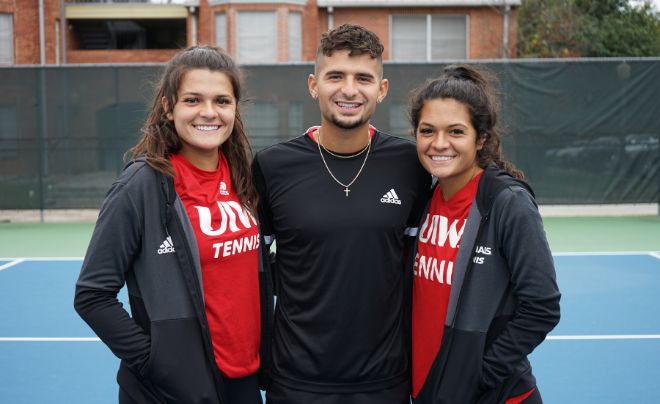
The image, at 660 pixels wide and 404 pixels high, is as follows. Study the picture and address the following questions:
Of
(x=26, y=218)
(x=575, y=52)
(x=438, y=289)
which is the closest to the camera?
(x=438, y=289)

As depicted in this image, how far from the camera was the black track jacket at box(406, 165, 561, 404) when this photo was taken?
1828 mm

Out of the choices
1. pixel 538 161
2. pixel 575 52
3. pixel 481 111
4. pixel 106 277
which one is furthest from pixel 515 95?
pixel 575 52

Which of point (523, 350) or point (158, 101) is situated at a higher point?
point (158, 101)

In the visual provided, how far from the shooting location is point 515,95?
9453 millimetres

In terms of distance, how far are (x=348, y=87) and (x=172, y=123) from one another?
0.67 m

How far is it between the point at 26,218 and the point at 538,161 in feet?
29.7

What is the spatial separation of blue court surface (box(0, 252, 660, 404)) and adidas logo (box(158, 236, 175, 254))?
2.03 metres

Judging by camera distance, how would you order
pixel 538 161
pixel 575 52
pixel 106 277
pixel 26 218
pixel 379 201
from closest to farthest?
pixel 106 277 → pixel 379 201 → pixel 538 161 → pixel 26 218 → pixel 575 52

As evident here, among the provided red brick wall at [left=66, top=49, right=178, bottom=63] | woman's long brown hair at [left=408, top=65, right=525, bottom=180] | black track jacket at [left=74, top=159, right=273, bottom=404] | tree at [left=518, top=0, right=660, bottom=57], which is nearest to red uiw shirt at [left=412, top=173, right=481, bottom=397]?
woman's long brown hair at [left=408, top=65, right=525, bottom=180]

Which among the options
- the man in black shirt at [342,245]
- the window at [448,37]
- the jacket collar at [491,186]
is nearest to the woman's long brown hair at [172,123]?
the man in black shirt at [342,245]

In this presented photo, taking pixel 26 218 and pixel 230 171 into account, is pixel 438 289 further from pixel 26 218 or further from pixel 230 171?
pixel 26 218

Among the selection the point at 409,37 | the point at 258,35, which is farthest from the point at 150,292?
the point at 409,37

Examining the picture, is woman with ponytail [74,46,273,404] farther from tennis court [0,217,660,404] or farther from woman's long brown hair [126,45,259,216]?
tennis court [0,217,660,404]

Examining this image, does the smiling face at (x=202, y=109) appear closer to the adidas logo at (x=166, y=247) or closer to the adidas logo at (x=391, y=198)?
the adidas logo at (x=166, y=247)
